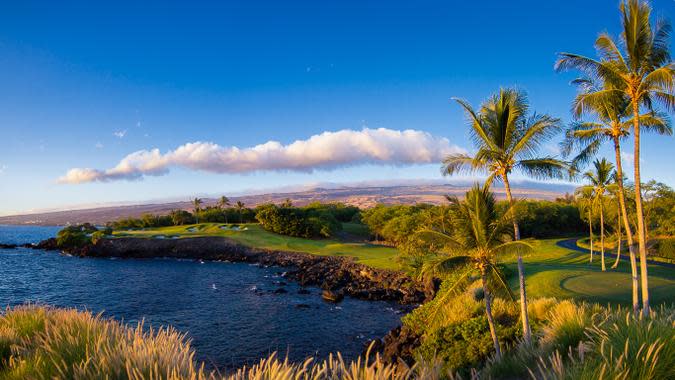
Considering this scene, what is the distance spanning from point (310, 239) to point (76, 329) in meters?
78.9

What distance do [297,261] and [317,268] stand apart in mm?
8606

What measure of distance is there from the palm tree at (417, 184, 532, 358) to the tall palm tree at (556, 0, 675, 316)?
7149mm

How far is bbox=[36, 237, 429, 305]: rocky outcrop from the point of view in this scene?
37906 mm

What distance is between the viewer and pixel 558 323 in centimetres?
1103

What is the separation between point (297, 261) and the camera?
59.4 meters

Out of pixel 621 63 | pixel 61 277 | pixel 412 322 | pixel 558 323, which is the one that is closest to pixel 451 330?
pixel 412 322

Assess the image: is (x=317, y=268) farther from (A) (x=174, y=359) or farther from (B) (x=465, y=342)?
(A) (x=174, y=359)

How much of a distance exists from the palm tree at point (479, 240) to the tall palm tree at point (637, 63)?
7.15 m

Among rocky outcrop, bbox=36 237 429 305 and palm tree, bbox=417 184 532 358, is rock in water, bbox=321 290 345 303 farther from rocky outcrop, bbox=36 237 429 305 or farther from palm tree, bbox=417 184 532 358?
palm tree, bbox=417 184 532 358

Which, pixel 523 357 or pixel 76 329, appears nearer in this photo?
pixel 76 329

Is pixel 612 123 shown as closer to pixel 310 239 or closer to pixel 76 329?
pixel 76 329

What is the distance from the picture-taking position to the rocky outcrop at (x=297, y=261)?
124ft

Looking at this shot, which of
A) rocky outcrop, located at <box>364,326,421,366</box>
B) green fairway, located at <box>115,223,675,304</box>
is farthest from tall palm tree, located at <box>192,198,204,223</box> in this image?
rocky outcrop, located at <box>364,326,421,366</box>

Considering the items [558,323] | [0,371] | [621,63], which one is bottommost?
[558,323]
